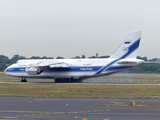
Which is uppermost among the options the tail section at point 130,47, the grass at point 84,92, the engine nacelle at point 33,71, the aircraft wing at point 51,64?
the tail section at point 130,47

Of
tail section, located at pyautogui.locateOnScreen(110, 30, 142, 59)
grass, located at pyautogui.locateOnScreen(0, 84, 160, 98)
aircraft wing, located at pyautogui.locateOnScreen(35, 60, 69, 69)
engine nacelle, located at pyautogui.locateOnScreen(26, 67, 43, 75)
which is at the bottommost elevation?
grass, located at pyautogui.locateOnScreen(0, 84, 160, 98)

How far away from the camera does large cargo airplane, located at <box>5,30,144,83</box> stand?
6228 cm

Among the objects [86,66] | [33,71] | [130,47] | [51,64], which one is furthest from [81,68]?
[130,47]

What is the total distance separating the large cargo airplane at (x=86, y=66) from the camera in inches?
2452

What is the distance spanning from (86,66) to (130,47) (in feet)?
25.9

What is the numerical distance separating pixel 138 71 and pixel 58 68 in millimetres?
51379

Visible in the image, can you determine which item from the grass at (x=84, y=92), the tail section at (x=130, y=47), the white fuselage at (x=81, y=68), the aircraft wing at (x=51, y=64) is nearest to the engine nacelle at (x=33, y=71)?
the aircraft wing at (x=51, y=64)

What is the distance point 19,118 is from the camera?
65.6 feet

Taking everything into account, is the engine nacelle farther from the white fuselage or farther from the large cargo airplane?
the white fuselage

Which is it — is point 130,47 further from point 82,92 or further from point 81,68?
point 82,92

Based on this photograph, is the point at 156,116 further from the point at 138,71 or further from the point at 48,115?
the point at 138,71

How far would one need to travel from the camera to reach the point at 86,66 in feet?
208

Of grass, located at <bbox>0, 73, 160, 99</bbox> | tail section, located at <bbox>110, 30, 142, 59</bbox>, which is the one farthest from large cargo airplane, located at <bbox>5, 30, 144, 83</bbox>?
grass, located at <bbox>0, 73, 160, 99</bbox>

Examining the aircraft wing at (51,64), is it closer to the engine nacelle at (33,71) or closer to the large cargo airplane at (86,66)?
the large cargo airplane at (86,66)
